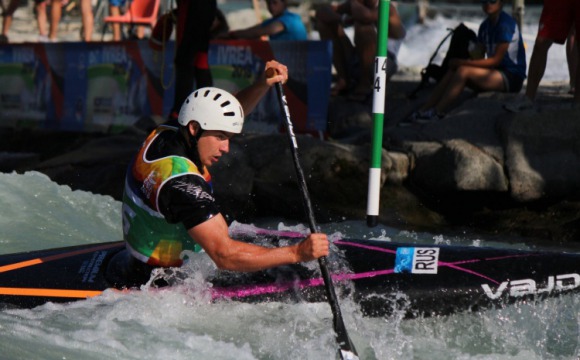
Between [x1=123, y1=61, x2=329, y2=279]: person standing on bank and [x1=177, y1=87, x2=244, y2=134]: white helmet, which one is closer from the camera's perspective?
[x1=123, y1=61, x2=329, y2=279]: person standing on bank

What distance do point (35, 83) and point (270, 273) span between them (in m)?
7.34

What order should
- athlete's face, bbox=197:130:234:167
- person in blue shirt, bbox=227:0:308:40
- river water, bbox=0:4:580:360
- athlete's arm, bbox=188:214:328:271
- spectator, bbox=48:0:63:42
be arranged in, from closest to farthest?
athlete's arm, bbox=188:214:328:271 < river water, bbox=0:4:580:360 < athlete's face, bbox=197:130:234:167 < person in blue shirt, bbox=227:0:308:40 < spectator, bbox=48:0:63:42

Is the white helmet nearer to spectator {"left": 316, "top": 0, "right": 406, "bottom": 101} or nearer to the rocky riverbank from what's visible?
the rocky riverbank

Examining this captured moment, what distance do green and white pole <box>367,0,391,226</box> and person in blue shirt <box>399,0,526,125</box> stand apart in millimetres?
2639

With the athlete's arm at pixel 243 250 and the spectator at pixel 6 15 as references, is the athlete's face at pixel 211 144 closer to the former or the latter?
the athlete's arm at pixel 243 250

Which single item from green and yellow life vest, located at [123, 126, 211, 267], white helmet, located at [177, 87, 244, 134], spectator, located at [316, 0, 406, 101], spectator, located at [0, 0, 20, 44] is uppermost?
white helmet, located at [177, 87, 244, 134]

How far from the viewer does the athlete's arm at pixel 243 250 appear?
473cm

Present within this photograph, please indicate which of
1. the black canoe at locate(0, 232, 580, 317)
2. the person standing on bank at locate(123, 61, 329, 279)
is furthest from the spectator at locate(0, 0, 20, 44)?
the person standing on bank at locate(123, 61, 329, 279)

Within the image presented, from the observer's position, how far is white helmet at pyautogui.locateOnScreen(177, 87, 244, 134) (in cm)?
496

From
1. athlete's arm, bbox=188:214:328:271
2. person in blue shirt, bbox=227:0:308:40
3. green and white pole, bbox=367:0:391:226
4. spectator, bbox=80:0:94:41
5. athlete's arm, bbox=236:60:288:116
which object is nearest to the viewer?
athlete's arm, bbox=188:214:328:271

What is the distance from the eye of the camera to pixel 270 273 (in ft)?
16.8

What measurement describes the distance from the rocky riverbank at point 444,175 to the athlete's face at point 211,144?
10.7 ft

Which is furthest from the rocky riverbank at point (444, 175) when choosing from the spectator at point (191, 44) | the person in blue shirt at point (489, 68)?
the spectator at point (191, 44)

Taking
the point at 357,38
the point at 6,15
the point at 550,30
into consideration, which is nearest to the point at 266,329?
the point at 550,30
